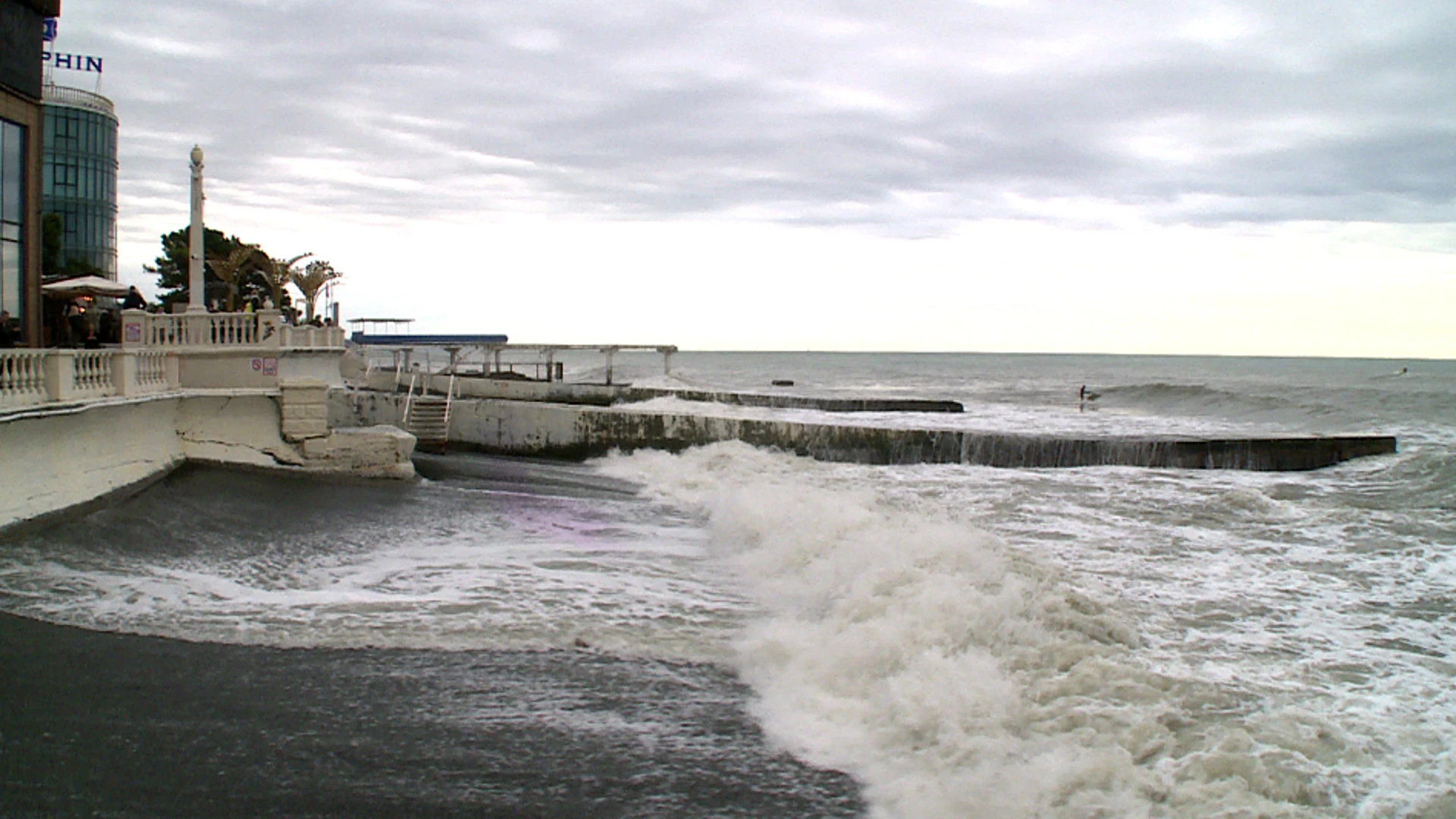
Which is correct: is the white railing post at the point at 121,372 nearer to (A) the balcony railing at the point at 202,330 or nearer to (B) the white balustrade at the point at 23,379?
(B) the white balustrade at the point at 23,379

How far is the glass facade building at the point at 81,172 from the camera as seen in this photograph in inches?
2013

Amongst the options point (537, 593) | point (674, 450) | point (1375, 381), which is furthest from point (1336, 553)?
point (1375, 381)

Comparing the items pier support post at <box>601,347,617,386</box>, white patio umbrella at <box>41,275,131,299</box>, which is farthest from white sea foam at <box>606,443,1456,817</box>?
pier support post at <box>601,347,617,386</box>

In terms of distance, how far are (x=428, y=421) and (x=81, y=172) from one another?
138 ft

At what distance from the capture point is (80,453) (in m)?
11.2

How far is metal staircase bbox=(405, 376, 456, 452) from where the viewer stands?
22188 millimetres

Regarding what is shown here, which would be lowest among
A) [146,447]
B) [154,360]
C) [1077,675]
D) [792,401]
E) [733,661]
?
[733,661]

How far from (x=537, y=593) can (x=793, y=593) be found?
7.46 ft

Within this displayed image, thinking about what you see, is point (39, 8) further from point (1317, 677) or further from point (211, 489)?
point (1317, 677)

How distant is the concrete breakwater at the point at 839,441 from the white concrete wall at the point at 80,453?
28.4 feet

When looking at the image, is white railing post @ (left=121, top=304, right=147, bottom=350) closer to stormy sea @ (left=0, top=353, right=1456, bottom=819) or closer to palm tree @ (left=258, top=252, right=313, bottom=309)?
stormy sea @ (left=0, top=353, right=1456, bottom=819)

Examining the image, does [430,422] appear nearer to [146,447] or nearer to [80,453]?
[146,447]

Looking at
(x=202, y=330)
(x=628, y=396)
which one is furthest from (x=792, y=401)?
(x=202, y=330)

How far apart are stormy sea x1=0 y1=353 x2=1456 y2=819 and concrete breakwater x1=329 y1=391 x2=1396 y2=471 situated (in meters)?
4.16
